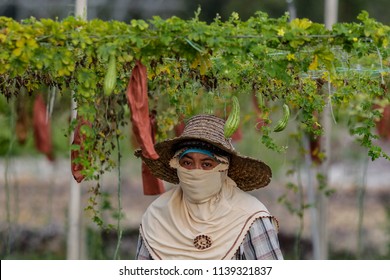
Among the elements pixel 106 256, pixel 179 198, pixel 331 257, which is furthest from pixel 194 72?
pixel 331 257

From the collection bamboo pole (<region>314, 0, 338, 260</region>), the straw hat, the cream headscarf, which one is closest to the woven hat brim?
the straw hat

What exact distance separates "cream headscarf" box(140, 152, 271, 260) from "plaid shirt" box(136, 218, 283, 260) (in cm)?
3

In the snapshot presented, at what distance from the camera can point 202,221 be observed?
4398 mm

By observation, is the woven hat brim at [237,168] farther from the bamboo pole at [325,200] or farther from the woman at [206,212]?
the bamboo pole at [325,200]

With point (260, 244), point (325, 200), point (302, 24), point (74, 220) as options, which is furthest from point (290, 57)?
point (325, 200)

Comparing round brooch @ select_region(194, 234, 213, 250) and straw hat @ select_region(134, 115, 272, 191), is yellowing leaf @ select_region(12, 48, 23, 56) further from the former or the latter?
round brooch @ select_region(194, 234, 213, 250)

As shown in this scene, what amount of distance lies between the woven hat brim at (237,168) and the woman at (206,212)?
0.04ft

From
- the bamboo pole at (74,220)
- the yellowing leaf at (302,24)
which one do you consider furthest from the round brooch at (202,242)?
the bamboo pole at (74,220)

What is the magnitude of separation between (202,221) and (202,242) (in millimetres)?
108

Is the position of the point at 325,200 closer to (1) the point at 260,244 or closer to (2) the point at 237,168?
(2) the point at 237,168

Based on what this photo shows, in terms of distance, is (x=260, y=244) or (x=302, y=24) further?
(x=260, y=244)

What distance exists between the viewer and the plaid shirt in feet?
14.1

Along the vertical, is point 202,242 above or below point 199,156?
below

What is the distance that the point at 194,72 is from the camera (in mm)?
4809
